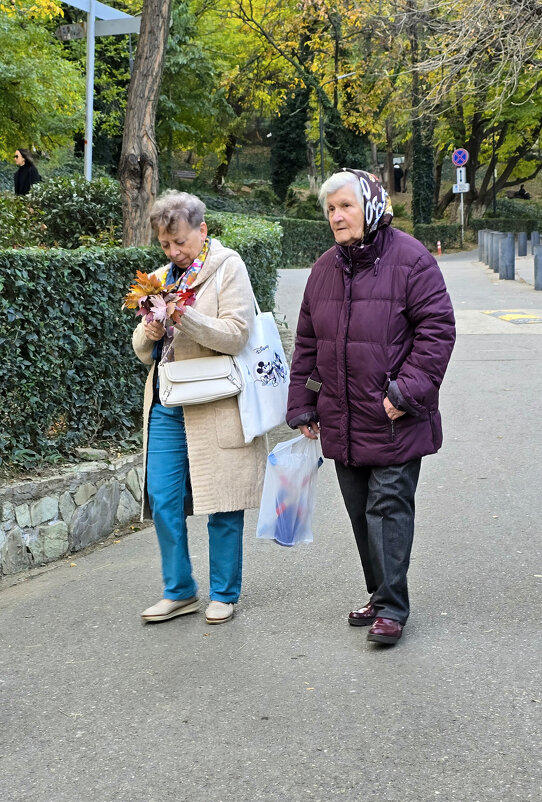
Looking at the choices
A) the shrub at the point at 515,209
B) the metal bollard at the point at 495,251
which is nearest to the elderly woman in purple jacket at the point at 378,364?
the metal bollard at the point at 495,251

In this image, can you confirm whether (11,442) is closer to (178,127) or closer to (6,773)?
(6,773)

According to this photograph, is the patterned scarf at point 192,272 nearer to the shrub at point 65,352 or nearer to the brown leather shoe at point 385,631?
the shrub at point 65,352

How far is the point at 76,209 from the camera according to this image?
39.4 ft

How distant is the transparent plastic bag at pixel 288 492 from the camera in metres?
4.69

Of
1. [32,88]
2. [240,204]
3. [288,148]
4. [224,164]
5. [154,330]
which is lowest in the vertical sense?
[240,204]

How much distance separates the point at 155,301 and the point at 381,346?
906mm

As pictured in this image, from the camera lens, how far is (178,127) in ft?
153

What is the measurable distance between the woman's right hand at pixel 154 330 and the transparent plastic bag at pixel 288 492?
2.27 feet

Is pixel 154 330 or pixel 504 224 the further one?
pixel 504 224

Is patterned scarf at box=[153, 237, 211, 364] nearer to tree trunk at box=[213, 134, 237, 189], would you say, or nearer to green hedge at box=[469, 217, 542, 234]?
green hedge at box=[469, 217, 542, 234]

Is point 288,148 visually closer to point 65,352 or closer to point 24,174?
point 24,174

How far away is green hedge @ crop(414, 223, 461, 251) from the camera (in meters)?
47.0

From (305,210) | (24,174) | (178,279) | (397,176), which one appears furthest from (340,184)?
(397,176)

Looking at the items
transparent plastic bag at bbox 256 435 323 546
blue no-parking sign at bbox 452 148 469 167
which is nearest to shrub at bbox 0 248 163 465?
transparent plastic bag at bbox 256 435 323 546
